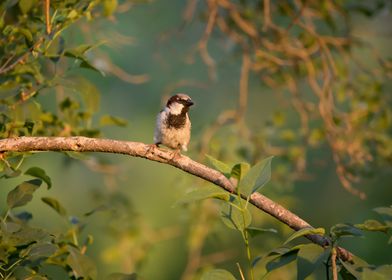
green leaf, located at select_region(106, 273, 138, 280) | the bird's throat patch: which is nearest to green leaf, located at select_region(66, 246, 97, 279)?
green leaf, located at select_region(106, 273, 138, 280)

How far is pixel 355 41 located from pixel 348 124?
42 cm

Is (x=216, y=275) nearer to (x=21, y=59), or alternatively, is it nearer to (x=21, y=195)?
(x=21, y=195)

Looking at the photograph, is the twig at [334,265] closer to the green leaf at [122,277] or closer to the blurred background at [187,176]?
the green leaf at [122,277]

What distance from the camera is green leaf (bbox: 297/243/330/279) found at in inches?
52.4

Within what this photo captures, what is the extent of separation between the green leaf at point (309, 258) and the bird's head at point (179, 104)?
1.45 m

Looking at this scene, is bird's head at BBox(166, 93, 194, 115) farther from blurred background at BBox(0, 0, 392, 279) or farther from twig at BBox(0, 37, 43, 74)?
twig at BBox(0, 37, 43, 74)

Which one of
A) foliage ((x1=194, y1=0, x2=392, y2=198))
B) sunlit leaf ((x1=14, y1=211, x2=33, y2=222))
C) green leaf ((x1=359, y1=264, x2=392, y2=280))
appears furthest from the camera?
foliage ((x1=194, y1=0, x2=392, y2=198))

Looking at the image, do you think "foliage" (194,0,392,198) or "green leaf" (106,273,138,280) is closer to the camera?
"green leaf" (106,273,138,280)

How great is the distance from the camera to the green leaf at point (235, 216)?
1457mm

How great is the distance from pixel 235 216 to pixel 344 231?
218 millimetres

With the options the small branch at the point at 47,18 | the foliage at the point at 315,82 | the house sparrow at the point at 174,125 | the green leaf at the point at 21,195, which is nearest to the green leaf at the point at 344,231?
the green leaf at the point at 21,195

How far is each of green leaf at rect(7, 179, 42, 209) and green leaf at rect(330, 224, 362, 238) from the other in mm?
719

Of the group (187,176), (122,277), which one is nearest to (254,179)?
(122,277)

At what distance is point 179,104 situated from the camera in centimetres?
280
